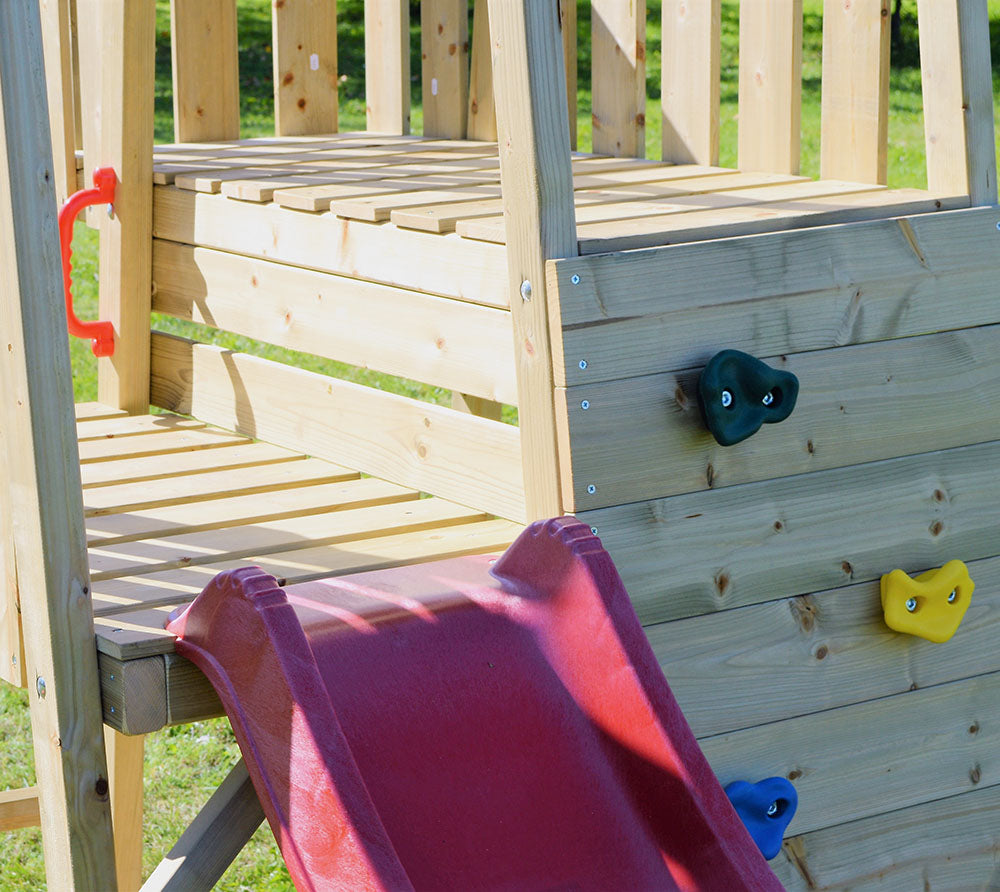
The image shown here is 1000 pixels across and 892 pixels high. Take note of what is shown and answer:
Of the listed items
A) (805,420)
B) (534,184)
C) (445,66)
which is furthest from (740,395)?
(445,66)

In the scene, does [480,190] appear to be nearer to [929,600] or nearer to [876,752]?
[929,600]

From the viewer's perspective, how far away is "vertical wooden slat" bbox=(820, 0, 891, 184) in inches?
125

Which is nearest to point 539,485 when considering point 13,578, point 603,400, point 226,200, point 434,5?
point 603,400

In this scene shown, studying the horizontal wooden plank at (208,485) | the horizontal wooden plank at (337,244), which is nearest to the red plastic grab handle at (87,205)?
the horizontal wooden plank at (337,244)

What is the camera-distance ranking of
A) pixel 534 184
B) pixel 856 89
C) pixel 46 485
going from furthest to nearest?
pixel 856 89, pixel 534 184, pixel 46 485

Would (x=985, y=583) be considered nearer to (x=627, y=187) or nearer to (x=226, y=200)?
(x=627, y=187)

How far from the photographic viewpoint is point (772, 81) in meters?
3.41

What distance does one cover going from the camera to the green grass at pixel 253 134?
4230mm

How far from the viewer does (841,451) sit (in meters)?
2.76

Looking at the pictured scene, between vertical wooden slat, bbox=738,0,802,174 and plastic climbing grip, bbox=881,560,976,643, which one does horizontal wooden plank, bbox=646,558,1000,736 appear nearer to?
plastic climbing grip, bbox=881,560,976,643

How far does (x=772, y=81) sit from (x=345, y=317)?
1.11m

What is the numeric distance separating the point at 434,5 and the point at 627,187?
4.44 ft

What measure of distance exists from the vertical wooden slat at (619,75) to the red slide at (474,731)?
1813mm

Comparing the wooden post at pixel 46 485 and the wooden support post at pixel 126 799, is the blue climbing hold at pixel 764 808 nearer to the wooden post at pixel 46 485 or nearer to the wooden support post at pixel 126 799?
the wooden post at pixel 46 485
